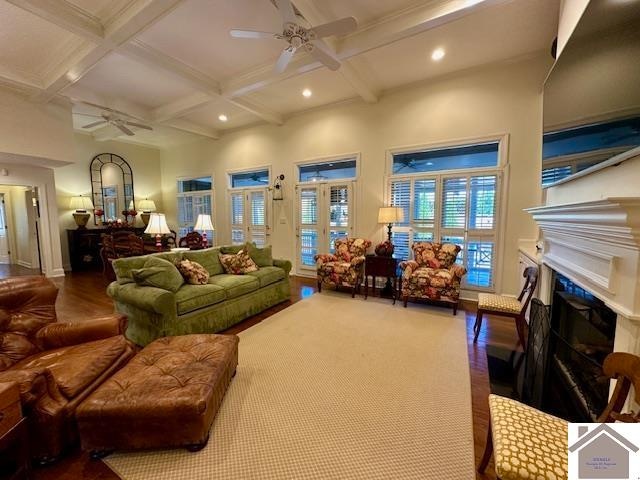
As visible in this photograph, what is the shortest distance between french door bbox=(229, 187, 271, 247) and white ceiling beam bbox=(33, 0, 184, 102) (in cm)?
344

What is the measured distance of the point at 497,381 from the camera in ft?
7.40

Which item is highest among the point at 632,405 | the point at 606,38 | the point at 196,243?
the point at 606,38

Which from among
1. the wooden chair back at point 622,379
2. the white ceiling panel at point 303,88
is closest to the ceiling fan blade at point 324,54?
the white ceiling panel at point 303,88

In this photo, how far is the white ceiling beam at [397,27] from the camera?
2.72 metres

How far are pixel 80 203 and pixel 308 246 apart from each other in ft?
18.9

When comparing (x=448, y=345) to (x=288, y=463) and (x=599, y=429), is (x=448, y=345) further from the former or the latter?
(x=288, y=463)

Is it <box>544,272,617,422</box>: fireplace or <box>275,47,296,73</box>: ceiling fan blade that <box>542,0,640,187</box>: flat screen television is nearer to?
<box>544,272,617,422</box>: fireplace

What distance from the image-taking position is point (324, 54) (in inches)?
121

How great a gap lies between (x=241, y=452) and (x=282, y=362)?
0.94 m

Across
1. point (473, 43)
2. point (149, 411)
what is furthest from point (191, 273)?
point (473, 43)

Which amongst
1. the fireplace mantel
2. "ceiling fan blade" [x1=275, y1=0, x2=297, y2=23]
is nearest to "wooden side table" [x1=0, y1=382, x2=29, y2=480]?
the fireplace mantel

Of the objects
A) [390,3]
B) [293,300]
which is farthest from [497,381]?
[390,3]

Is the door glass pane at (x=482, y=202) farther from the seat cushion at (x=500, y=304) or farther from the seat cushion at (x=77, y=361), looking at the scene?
the seat cushion at (x=77, y=361)

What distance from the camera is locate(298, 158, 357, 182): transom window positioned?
5.32 m
